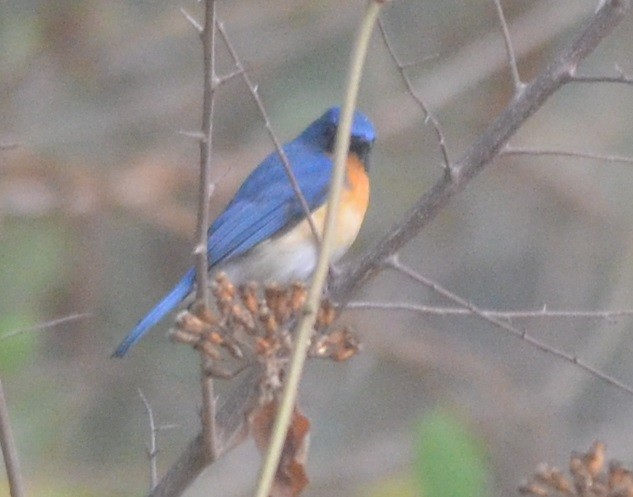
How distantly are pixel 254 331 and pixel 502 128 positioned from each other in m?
1.02

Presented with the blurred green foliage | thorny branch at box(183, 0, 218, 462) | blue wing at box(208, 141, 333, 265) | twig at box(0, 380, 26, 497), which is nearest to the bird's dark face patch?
blue wing at box(208, 141, 333, 265)

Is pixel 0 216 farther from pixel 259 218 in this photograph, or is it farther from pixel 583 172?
pixel 583 172

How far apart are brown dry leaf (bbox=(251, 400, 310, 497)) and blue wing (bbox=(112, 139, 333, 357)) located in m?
2.45

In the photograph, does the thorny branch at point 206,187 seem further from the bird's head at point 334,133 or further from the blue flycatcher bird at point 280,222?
the bird's head at point 334,133

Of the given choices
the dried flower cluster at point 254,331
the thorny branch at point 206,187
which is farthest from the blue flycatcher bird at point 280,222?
the dried flower cluster at point 254,331

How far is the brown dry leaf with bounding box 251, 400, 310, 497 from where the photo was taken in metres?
2.64

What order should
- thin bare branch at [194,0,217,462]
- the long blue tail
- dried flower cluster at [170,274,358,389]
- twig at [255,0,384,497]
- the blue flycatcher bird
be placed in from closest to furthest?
1. twig at [255,0,384,497]
2. dried flower cluster at [170,274,358,389]
3. thin bare branch at [194,0,217,462]
4. the long blue tail
5. the blue flycatcher bird

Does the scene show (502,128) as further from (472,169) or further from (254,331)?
(254,331)

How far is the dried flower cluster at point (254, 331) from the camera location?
261 centimetres

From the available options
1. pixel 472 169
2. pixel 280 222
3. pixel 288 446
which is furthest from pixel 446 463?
pixel 280 222

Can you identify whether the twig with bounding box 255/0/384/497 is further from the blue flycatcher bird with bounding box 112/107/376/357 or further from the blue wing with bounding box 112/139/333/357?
the blue wing with bounding box 112/139/333/357

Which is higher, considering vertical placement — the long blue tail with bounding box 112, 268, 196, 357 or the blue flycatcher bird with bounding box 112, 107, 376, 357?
the long blue tail with bounding box 112, 268, 196, 357

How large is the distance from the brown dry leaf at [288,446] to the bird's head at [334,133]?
2.72m

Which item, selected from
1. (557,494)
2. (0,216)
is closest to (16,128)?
(0,216)
